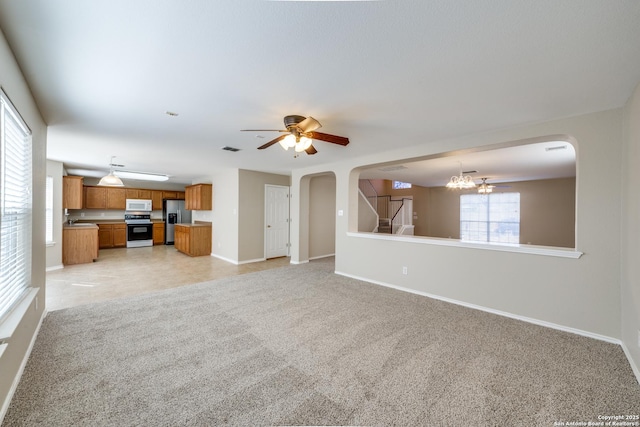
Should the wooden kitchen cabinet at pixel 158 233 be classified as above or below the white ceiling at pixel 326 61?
below

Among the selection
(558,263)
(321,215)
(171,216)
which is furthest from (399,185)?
(171,216)

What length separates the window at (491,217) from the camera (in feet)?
28.4

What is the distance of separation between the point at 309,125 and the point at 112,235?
8851 mm

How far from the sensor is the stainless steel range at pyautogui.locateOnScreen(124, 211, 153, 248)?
830cm

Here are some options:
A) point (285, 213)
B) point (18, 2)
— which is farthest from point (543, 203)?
point (18, 2)

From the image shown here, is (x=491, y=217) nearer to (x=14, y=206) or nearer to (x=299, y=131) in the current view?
(x=299, y=131)

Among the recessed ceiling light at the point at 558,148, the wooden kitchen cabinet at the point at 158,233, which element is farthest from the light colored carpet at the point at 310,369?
the wooden kitchen cabinet at the point at 158,233

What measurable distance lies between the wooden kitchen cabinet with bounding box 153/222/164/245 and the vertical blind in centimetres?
722

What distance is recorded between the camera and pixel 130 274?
510cm

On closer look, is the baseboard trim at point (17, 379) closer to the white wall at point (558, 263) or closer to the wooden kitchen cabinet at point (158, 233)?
the white wall at point (558, 263)

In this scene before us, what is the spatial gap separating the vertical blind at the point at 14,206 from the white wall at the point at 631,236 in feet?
15.2

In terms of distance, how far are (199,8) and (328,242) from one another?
251 inches

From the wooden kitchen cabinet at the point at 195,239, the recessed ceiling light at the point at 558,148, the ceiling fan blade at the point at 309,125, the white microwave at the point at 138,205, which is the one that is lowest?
the wooden kitchen cabinet at the point at 195,239

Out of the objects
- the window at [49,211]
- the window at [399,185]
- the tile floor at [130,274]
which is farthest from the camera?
the window at [399,185]
